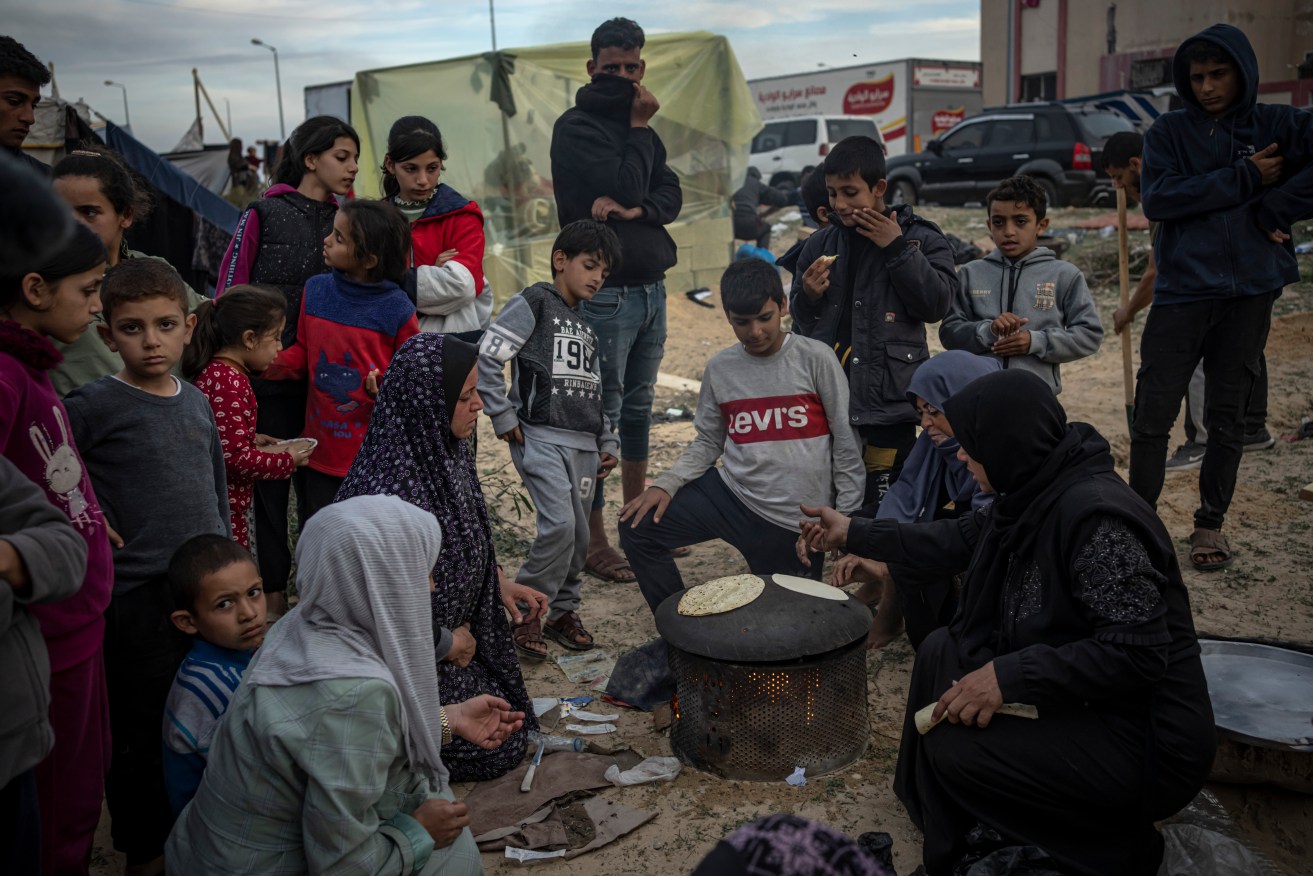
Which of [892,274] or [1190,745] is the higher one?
[892,274]

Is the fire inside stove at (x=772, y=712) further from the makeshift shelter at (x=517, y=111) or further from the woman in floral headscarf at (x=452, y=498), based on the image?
the makeshift shelter at (x=517, y=111)

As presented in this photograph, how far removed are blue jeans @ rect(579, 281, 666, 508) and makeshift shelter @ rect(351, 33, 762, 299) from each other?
6.35 meters

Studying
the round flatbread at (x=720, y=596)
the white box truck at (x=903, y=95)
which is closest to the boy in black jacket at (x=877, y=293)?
the round flatbread at (x=720, y=596)

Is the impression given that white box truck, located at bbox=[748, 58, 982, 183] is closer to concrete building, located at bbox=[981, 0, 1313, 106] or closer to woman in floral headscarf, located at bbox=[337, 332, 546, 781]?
concrete building, located at bbox=[981, 0, 1313, 106]

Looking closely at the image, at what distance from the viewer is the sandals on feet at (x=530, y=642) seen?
14.1 feet

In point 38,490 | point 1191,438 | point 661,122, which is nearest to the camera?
point 38,490

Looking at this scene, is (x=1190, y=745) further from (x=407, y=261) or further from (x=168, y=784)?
(x=407, y=261)

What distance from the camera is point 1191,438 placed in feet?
22.0

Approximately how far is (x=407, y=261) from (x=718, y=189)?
8942mm

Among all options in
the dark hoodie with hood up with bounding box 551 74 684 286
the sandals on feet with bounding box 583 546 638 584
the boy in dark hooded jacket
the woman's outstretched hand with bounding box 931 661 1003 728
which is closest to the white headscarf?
the woman's outstretched hand with bounding box 931 661 1003 728

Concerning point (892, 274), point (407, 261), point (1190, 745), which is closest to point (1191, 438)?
point (892, 274)

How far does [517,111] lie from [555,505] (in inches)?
325

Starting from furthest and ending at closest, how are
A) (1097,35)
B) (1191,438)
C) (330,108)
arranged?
(1097,35) → (330,108) → (1191,438)

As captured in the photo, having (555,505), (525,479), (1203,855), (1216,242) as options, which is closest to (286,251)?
(525,479)
